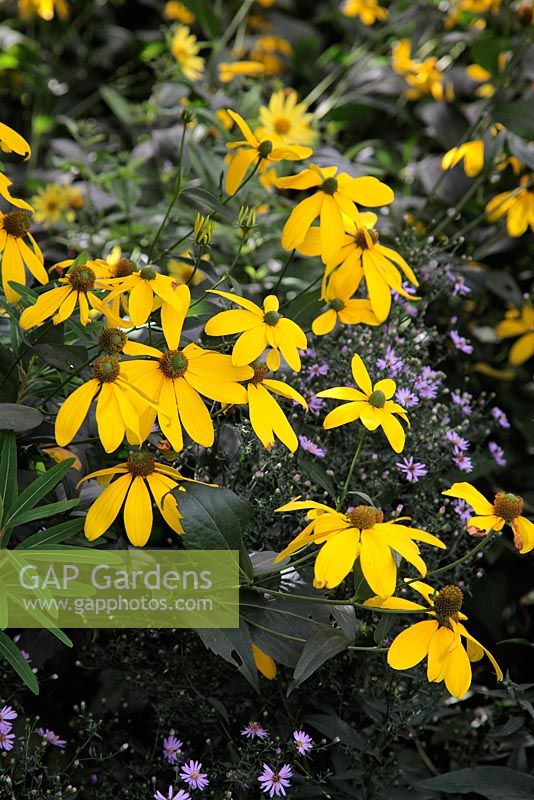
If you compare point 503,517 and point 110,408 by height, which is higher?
point 110,408

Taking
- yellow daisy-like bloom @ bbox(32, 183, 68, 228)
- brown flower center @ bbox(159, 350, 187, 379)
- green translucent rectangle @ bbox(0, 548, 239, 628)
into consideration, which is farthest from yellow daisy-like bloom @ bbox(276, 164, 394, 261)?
yellow daisy-like bloom @ bbox(32, 183, 68, 228)

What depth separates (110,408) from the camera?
2.90ft

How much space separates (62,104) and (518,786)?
6.80 feet

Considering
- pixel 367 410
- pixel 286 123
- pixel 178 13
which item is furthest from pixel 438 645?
pixel 178 13

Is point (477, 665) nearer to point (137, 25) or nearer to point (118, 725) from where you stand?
point (118, 725)

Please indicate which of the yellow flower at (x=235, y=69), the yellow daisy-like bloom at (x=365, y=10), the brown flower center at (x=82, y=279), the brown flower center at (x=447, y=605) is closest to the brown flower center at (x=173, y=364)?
the brown flower center at (x=82, y=279)

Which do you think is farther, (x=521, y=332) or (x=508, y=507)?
(x=521, y=332)

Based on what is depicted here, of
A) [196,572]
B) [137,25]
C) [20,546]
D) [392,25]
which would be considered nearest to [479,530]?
[196,572]

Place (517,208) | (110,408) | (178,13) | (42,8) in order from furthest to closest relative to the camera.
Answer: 1. (178,13)
2. (42,8)
3. (517,208)
4. (110,408)

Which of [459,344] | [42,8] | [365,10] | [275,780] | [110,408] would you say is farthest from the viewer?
[365,10]

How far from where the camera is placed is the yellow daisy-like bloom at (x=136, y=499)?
0.91 m

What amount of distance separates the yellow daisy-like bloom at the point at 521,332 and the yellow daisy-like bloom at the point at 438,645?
2.98ft

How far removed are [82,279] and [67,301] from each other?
30mm

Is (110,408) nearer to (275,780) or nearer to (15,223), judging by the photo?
(15,223)
